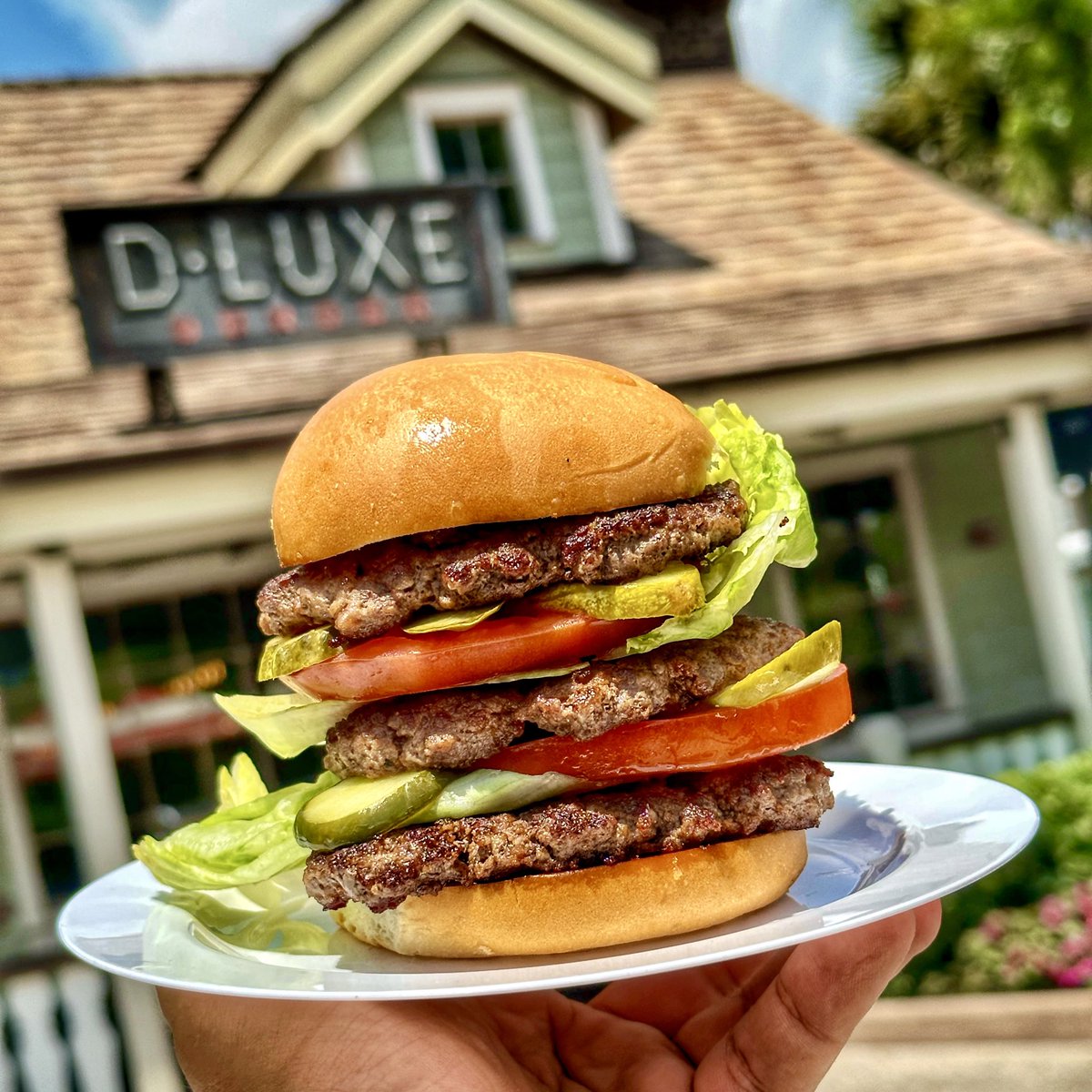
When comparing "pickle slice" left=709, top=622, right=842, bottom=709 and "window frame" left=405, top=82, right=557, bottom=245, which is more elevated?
"window frame" left=405, top=82, right=557, bottom=245

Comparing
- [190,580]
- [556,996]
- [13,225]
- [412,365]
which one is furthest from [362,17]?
[556,996]

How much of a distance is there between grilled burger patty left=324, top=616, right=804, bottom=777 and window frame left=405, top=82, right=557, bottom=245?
822cm

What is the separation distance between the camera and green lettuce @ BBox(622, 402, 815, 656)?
94.2 inches

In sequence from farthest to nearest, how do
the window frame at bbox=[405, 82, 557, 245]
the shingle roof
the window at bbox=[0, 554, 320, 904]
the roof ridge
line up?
1. the roof ridge
2. the window frame at bbox=[405, 82, 557, 245]
3. the window at bbox=[0, 554, 320, 904]
4. the shingle roof

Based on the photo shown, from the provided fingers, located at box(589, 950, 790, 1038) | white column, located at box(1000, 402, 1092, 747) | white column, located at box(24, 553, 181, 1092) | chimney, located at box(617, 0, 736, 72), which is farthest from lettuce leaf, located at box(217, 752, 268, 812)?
chimney, located at box(617, 0, 736, 72)

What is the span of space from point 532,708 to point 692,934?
0.48 m

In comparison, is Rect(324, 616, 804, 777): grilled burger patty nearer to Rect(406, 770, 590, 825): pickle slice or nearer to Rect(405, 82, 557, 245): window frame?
Rect(406, 770, 590, 825): pickle slice

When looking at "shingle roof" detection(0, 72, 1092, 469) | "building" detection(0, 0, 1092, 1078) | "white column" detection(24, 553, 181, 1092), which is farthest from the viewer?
"shingle roof" detection(0, 72, 1092, 469)

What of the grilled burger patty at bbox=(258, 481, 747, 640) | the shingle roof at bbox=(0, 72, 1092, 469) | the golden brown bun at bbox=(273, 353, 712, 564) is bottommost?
the grilled burger patty at bbox=(258, 481, 747, 640)

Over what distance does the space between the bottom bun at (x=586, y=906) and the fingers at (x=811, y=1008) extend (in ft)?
0.58

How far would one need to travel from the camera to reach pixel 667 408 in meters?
2.53

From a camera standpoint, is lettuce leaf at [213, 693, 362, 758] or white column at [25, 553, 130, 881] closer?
lettuce leaf at [213, 693, 362, 758]

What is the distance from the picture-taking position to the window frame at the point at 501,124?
1002 cm

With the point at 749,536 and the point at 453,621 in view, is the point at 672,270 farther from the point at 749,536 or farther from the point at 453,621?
the point at 453,621
